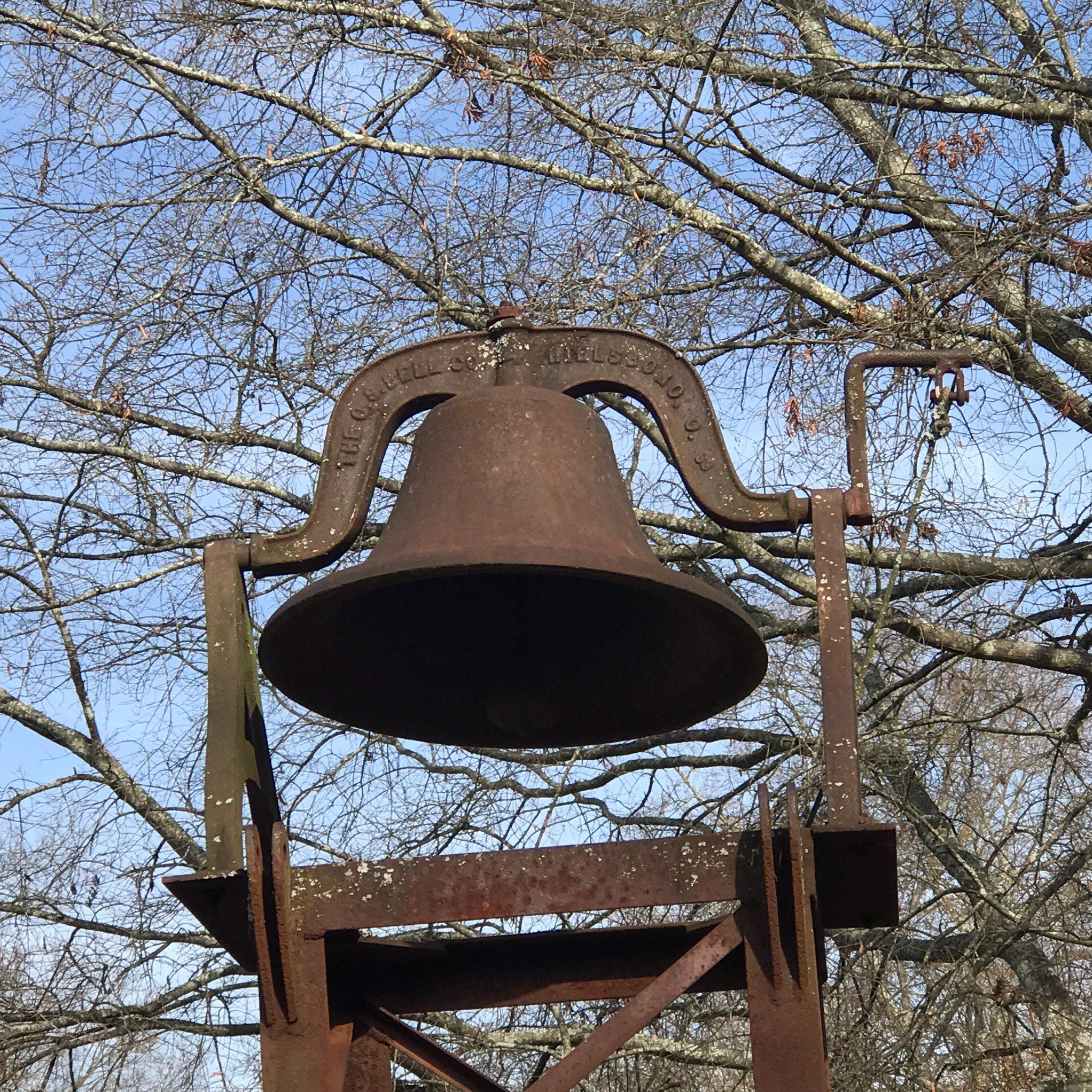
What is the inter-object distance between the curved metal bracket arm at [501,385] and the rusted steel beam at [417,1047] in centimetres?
96

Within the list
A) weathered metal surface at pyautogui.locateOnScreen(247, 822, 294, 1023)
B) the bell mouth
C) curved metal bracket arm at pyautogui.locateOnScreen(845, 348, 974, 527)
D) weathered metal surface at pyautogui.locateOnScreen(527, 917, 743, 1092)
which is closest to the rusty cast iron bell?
the bell mouth

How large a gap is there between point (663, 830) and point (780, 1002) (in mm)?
5391

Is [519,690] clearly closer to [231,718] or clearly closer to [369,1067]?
[231,718]

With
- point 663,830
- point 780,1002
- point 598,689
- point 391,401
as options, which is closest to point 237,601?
point 391,401

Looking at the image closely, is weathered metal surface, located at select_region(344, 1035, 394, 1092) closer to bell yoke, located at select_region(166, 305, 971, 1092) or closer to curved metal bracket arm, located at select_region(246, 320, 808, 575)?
bell yoke, located at select_region(166, 305, 971, 1092)

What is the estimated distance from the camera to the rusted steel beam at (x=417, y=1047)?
3.29 m

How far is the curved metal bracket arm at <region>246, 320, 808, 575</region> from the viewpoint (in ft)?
11.5

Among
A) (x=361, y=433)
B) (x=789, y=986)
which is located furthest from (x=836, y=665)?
(x=361, y=433)

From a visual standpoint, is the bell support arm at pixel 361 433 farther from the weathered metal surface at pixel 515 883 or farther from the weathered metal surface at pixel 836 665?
the weathered metal surface at pixel 836 665

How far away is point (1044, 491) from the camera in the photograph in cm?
713

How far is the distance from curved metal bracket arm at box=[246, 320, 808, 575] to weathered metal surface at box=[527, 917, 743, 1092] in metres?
0.90

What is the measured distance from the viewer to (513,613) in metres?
4.02

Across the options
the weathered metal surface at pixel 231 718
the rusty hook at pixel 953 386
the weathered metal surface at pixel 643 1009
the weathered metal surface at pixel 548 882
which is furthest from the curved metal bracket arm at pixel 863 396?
the weathered metal surface at pixel 231 718

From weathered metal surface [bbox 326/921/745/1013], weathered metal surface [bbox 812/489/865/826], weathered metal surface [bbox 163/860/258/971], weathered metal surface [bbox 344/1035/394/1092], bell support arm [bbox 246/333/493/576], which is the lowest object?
weathered metal surface [bbox 344/1035/394/1092]
